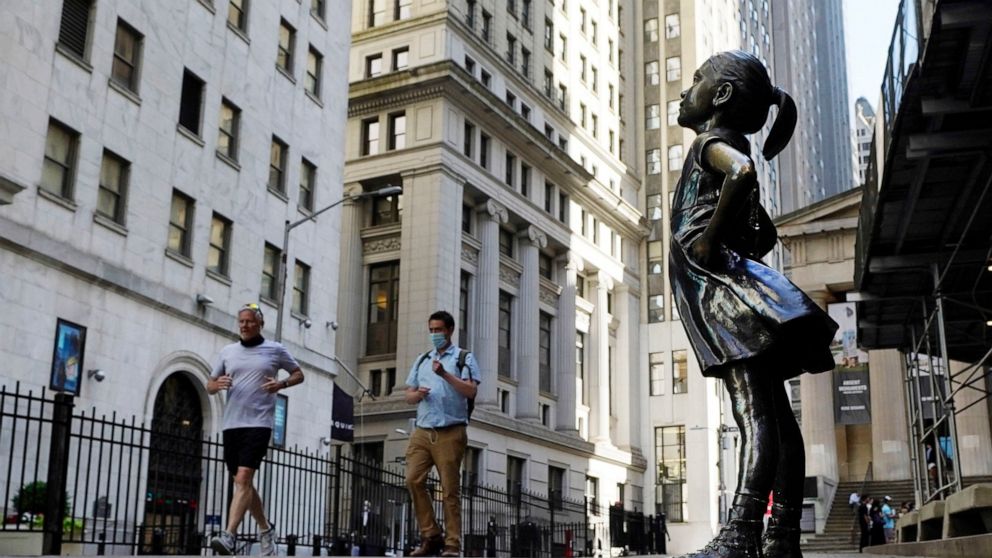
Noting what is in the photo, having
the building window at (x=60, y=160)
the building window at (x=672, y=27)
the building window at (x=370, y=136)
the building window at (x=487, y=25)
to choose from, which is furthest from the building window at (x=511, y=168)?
the building window at (x=60, y=160)

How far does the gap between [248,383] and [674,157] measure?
2594 inches

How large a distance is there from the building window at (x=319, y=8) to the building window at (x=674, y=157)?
41163 millimetres

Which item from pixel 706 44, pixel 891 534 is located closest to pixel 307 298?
pixel 891 534

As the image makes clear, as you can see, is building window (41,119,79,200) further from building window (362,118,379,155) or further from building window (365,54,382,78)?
building window (365,54,382,78)

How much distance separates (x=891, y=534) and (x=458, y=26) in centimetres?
2926

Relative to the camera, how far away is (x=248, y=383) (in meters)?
10.4

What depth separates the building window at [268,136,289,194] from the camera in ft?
105

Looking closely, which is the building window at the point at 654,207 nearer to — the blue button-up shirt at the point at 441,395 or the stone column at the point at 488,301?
the stone column at the point at 488,301

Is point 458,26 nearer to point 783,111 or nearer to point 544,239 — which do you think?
point 544,239

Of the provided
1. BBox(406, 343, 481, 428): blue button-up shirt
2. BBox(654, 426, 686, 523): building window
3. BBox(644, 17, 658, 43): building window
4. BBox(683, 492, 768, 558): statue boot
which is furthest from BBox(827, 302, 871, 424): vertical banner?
BBox(683, 492, 768, 558): statue boot

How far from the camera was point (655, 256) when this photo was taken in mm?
72750

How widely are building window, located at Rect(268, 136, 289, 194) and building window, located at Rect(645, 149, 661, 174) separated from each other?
45.0m

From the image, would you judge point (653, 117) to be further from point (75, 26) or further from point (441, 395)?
point (441, 395)

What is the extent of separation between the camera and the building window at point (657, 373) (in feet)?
236
